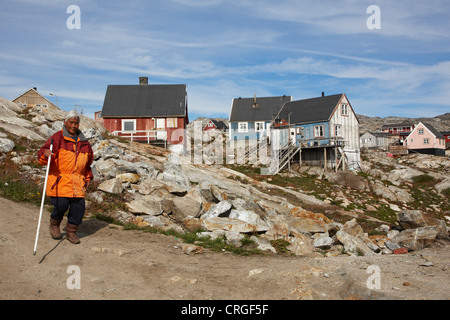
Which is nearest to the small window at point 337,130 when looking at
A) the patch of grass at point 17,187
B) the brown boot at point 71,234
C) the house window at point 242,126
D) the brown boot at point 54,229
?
the house window at point 242,126

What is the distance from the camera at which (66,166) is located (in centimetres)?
697

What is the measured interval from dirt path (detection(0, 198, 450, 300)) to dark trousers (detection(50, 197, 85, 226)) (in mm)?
501

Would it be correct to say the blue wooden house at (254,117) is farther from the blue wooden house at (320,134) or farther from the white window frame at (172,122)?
the white window frame at (172,122)

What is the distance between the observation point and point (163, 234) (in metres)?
9.23

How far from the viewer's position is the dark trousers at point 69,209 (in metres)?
6.92

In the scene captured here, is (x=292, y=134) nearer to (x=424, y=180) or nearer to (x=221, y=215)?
(x=424, y=180)

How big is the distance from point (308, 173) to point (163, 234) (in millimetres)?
29250

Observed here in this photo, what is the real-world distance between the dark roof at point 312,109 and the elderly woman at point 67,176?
3445 centimetres

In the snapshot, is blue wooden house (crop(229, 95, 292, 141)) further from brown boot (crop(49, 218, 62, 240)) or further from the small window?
brown boot (crop(49, 218, 62, 240))

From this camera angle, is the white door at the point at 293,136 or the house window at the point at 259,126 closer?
the white door at the point at 293,136

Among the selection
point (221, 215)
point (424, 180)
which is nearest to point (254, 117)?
point (424, 180)

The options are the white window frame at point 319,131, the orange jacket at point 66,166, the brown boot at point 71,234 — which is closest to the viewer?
the orange jacket at point 66,166
